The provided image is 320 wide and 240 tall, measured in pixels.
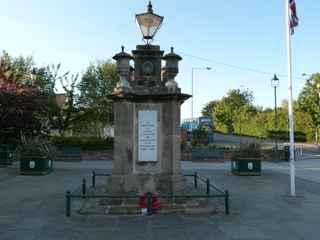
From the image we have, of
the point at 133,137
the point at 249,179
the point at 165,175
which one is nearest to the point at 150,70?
the point at 133,137

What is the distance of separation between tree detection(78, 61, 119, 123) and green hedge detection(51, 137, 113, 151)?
16.7 ft

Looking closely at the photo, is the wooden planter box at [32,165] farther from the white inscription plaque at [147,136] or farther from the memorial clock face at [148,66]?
the memorial clock face at [148,66]

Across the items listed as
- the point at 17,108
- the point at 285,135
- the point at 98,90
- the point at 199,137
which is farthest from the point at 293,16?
the point at 285,135

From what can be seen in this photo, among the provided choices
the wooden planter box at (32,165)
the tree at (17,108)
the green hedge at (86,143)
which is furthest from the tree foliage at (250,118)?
the wooden planter box at (32,165)

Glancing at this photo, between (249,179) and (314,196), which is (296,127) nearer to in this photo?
(249,179)

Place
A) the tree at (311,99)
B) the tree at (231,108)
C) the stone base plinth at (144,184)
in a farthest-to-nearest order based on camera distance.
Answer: the tree at (231,108) < the tree at (311,99) < the stone base plinth at (144,184)

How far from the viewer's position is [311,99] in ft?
206

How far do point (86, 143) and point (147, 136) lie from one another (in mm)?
21728

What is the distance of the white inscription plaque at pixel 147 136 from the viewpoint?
10.3 metres

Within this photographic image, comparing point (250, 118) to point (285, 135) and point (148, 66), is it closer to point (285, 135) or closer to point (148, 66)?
point (285, 135)

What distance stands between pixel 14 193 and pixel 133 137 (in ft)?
16.5

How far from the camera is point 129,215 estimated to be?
897cm

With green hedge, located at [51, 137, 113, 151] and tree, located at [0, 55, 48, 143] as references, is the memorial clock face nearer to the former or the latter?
tree, located at [0, 55, 48, 143]

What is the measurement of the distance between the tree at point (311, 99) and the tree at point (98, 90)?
3300cm
